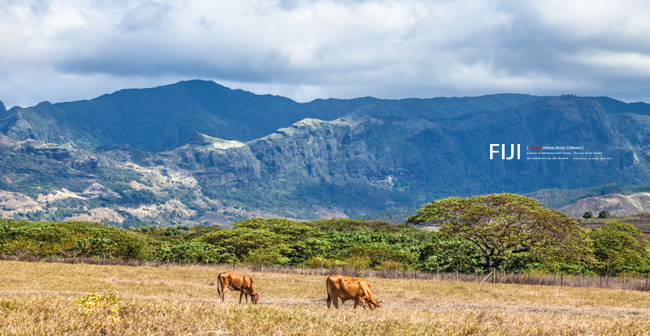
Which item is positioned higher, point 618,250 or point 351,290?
point 351,290

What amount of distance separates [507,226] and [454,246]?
295 inches

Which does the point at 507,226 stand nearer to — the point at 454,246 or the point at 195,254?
the point at 454,246

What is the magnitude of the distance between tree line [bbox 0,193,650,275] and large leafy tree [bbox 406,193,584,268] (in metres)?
0.12

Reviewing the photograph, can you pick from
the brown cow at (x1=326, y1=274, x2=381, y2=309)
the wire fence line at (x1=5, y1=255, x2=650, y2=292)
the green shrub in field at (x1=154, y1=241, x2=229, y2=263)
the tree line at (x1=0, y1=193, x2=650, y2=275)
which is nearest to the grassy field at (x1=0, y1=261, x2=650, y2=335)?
the brown cow at (x1=326, y1=274, x2=381, y2=309)

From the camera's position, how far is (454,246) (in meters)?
69.2

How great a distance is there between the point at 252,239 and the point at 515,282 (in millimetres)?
45951

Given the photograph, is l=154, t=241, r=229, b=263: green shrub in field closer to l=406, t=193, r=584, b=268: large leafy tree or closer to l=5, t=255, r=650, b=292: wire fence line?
l=5, t=255, r=650, b=292: wire fence line

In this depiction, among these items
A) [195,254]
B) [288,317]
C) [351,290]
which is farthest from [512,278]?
[195,254]

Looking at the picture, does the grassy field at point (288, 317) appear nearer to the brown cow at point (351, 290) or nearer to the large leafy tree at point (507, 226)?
the brown cow at point (351, 290)

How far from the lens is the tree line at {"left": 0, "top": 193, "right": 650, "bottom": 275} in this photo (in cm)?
6444

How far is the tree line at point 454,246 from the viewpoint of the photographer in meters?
64.4

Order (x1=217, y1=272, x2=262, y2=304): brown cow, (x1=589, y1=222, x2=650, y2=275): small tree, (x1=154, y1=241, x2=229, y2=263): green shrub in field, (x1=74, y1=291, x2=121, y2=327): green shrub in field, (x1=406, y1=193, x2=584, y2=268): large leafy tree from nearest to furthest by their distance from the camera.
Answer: (x1=74, y1=291, x2=121, y2=327): green shrub in field → (x1=217, y1=272, x2=262, y2=304): brown cow → (x1=406, y1=193, x2=584, y2=268): large leafy tree → (x1=589, y1=222, x2=650, y2=275): small tree → (x1=154, y1=241, x2=229, y2=263): green shrub in field

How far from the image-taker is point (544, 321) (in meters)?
19.5

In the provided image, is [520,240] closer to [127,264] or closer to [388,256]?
[388,256]
